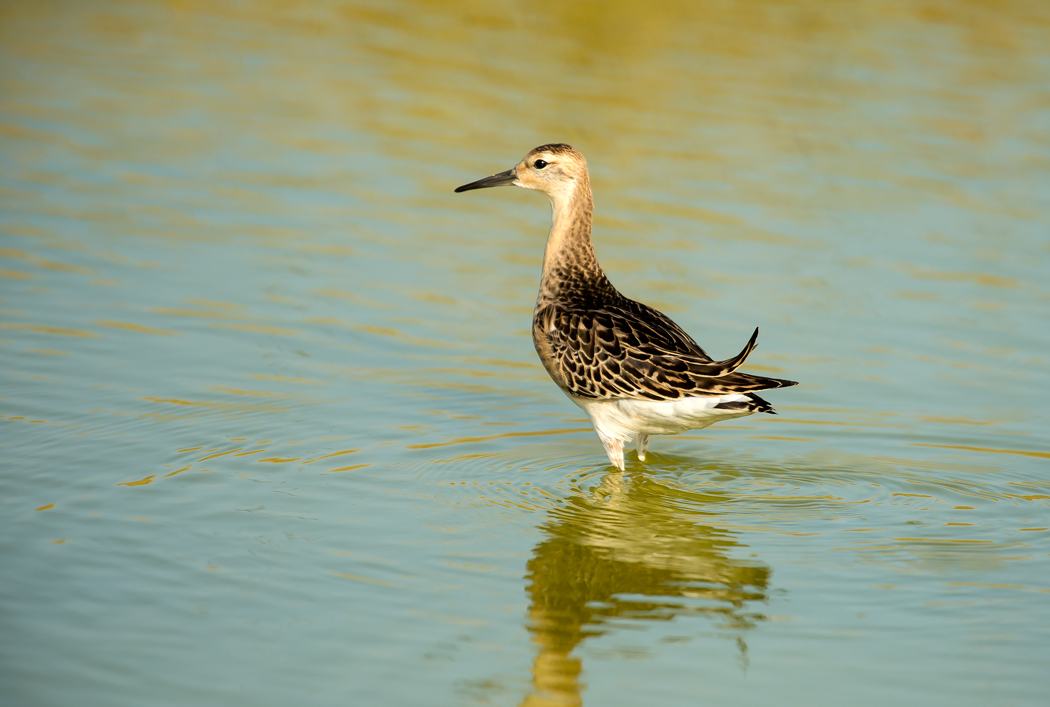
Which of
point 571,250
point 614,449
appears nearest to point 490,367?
point 571,250

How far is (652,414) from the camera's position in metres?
8.12

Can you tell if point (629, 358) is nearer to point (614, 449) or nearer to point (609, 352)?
point (609, 352)

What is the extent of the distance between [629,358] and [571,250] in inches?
58.9

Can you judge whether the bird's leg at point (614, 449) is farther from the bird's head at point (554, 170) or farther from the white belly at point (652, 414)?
the bird's head at point (554, 170)

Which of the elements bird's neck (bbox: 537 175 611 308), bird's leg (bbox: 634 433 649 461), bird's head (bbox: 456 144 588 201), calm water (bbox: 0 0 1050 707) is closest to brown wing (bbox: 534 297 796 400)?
bird's neck (bbox: 537 175 611 308)

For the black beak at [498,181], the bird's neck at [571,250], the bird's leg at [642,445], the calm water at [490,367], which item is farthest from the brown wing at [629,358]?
the black beak at [498,181]

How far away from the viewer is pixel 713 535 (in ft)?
25.6

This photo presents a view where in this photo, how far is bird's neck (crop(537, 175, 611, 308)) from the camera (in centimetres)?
927

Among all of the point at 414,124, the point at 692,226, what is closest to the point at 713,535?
the point at 692,226

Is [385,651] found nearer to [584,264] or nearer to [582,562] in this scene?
[582,562]

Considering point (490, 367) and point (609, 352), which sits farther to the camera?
point (490, 367)

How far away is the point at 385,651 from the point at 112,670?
1256 millimetres

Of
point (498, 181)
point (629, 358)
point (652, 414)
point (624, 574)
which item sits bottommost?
point (624, 574)

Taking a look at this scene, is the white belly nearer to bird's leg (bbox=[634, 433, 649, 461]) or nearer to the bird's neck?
bird's leg (bbox=[634, 433, 649, 461])
